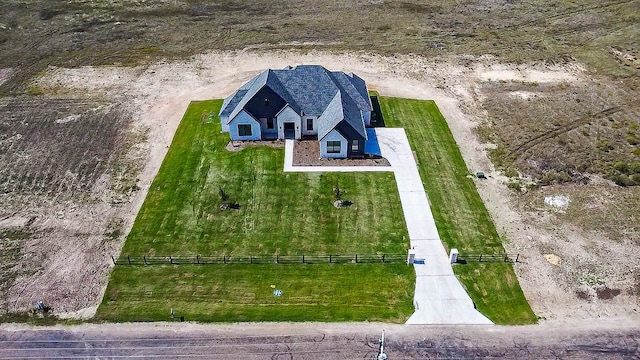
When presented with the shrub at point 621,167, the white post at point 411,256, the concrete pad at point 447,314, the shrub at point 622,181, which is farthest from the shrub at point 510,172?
the concrete pad at point 447,314

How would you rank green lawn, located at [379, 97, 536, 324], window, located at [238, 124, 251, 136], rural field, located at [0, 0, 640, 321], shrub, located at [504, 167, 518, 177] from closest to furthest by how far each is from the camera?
green lawn, located at [379, 97, 536, 324], rural field, located at [0, 0, 640, 321], shrub, located at [504, 167, 518, 177], window, located at [238, 124, 251, 136]

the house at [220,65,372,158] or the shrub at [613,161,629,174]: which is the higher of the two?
the house at [220,65,372,158]

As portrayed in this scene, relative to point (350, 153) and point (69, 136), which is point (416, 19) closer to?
point (350, 153)

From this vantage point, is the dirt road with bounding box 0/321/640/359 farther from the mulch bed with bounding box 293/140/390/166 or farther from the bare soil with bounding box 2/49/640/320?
the mulch bed with bounding box 293/140/390/166

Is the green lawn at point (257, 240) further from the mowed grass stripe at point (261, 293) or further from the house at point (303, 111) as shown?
the house at point (303, 111)

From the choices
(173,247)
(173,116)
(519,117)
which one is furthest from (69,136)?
(519,117)

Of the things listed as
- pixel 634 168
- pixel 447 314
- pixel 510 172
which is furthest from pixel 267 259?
pixel 634 168

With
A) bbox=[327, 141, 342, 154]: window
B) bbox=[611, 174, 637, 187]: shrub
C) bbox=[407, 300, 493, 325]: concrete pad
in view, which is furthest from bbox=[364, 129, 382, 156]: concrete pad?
bbox=[611, 174, 637, 187]: shrub
